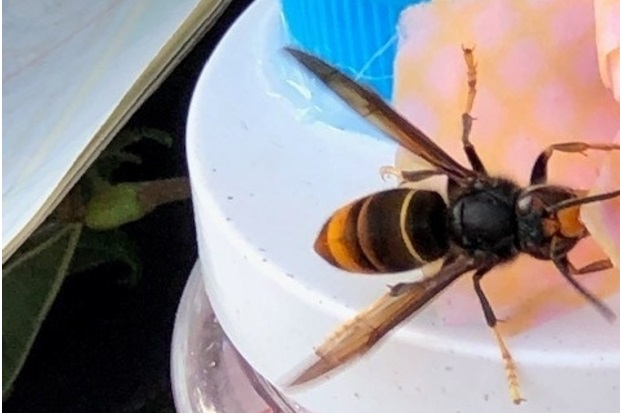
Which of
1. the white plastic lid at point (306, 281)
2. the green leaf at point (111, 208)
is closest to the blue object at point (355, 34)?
the white plastic lid at point (306, 281)

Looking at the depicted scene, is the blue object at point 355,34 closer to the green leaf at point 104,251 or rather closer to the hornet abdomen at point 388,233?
the hornet abdomen at point 388,233

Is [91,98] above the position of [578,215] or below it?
below

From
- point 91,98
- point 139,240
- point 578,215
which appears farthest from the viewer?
point 139,240

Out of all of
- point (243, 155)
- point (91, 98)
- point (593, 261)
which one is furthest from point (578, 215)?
point (91, 98)

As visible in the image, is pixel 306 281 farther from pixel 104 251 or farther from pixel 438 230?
pixel 104 251

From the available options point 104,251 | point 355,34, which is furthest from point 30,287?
point 355,34

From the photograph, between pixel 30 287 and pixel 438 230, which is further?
pixel 30 287

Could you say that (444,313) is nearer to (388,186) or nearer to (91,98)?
(388,186)
